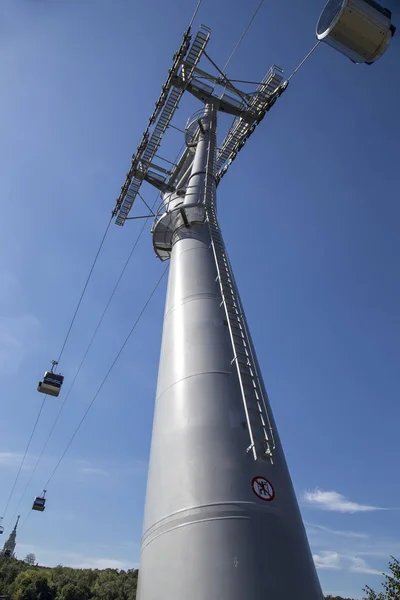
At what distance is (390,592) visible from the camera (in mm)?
24141

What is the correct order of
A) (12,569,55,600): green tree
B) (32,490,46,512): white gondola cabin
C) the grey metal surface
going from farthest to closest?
1. (12,569,55,600): green tree
2. (32,490,46,512): white gondola cabin
3. the grey metal surface

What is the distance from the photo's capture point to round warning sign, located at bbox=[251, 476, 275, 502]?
559 cm

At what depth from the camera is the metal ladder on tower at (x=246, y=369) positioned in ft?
20.4

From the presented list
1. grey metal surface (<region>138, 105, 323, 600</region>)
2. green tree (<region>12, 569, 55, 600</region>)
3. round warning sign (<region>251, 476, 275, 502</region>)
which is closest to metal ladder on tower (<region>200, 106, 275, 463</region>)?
grey metal surface (<region>138, 105, 323, 600</region>)

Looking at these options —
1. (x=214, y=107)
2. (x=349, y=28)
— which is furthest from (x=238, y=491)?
(x=214, y=107)

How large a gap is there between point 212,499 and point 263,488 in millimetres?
765

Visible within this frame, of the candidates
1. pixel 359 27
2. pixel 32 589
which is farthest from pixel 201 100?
pixel 32 589

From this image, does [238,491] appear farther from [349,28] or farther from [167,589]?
[349,28]

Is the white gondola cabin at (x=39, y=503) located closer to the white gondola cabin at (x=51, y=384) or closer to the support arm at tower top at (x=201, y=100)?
the white gondola cabin at (x=51, y=384)

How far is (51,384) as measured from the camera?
19.2 meters

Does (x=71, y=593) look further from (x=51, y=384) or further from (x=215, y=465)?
(x=215, y=465)

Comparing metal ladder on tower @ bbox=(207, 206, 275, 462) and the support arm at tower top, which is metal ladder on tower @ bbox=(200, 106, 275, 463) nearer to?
metal ladder on tower @ bbox=(207, 206, 275, 462)

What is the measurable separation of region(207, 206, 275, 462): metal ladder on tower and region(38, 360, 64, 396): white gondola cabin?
486 inches

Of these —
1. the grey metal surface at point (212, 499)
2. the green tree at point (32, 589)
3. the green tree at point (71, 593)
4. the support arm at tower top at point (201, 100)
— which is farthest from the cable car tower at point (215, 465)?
the green tree at point (32, 589)
